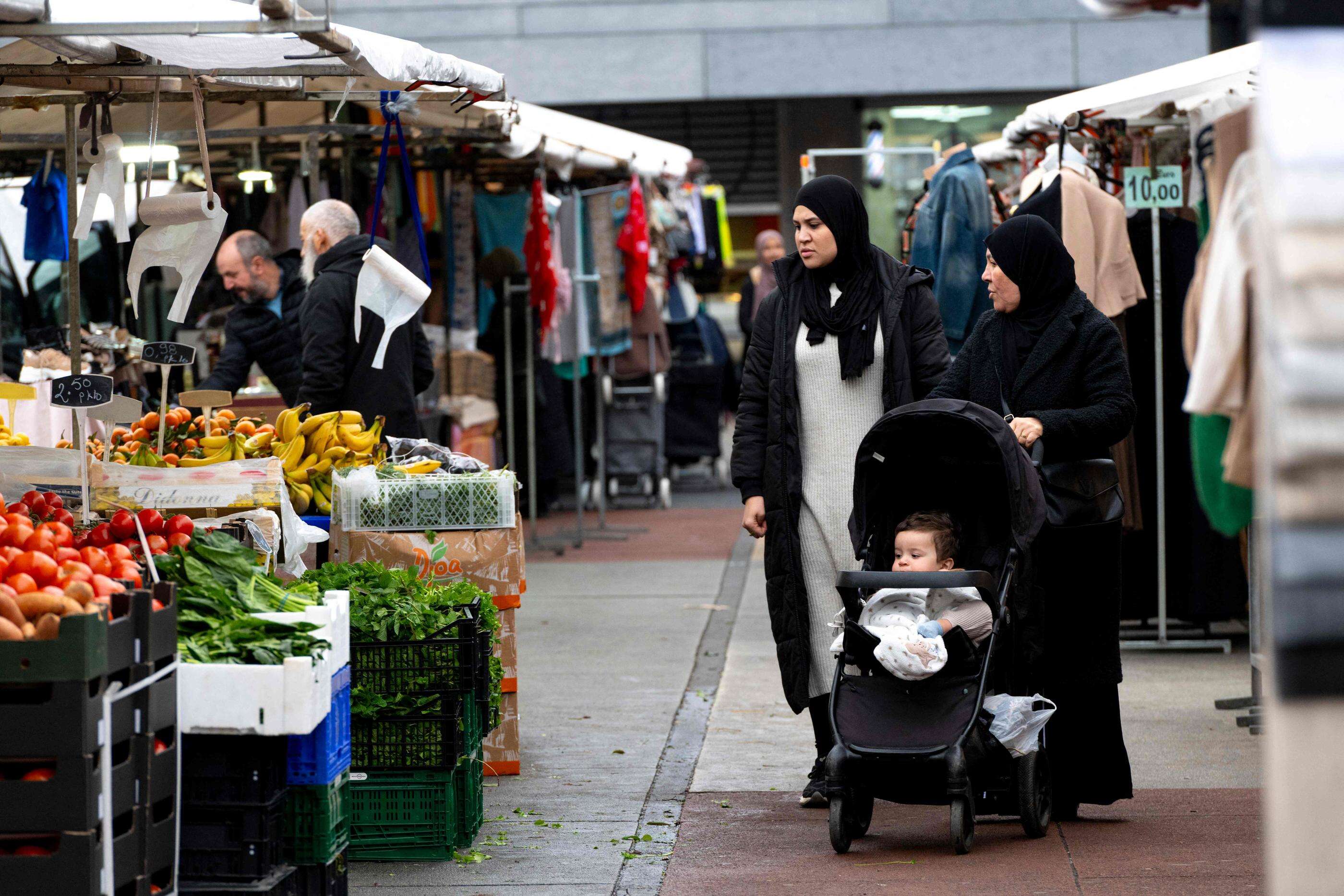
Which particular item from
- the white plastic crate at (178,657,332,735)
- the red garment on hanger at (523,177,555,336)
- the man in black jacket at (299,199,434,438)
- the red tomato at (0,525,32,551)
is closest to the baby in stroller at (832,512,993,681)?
the white plastic crate at (178,657,332,735)

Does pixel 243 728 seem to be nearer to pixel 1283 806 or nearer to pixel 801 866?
pixel 801 866

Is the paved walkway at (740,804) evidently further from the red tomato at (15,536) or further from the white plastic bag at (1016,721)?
the red tomato at (15,536)

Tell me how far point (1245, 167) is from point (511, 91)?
14921 mm

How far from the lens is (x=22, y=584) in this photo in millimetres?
3453

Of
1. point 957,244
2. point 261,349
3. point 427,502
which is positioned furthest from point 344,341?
point 957,244

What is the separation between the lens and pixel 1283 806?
2.05 m

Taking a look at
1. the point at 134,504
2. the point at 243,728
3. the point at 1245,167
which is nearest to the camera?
the point at 1245,167

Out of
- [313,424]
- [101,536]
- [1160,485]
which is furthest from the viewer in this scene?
[1160,485]

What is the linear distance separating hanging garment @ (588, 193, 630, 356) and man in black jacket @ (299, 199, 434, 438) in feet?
13.0

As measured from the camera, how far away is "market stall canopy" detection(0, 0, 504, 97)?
4.24 metres

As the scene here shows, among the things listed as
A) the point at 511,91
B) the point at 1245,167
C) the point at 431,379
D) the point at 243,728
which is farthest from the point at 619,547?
the point at 1245,167

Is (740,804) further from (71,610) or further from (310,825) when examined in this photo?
(71,610)

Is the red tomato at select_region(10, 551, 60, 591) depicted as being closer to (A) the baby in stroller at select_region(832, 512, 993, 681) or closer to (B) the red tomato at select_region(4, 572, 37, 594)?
(B) the red tomato at select_region(4, 572, 37, 594)

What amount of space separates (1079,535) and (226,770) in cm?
261
